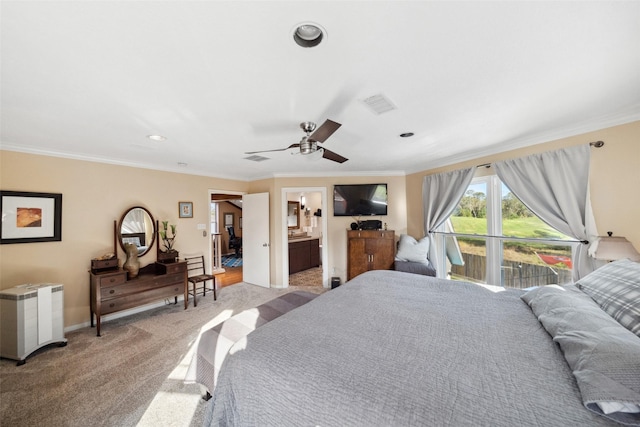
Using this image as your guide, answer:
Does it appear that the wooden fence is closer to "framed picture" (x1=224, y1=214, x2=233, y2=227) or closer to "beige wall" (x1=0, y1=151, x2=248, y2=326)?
"beige wall" (x1=0, y1=151, x2=248, y2=326)

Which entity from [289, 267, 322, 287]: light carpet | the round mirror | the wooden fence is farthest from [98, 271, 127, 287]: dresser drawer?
the wooden fence

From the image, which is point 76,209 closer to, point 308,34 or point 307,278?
point 308,34

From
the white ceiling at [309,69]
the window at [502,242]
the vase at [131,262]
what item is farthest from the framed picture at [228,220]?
the window at [502,242]

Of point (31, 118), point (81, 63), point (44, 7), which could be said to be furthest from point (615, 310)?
point (31, 118)

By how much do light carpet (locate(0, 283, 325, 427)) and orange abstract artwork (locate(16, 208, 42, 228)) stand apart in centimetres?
145

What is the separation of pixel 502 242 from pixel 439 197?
3.52 feet

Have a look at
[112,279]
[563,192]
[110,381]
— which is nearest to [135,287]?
[112,279]

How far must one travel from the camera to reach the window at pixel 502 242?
2705 mm

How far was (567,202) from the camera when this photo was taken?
2.39m

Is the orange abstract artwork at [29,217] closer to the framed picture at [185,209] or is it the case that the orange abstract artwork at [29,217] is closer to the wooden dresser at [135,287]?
the wooden dresser at [135,287]

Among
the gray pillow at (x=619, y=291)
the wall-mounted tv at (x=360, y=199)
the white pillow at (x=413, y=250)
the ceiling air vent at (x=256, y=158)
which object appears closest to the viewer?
the gray pillow at (x=619, y=291)

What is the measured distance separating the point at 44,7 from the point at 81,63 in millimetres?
414

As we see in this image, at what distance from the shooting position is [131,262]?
10.5ft

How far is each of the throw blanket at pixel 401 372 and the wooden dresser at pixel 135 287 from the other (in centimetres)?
268
